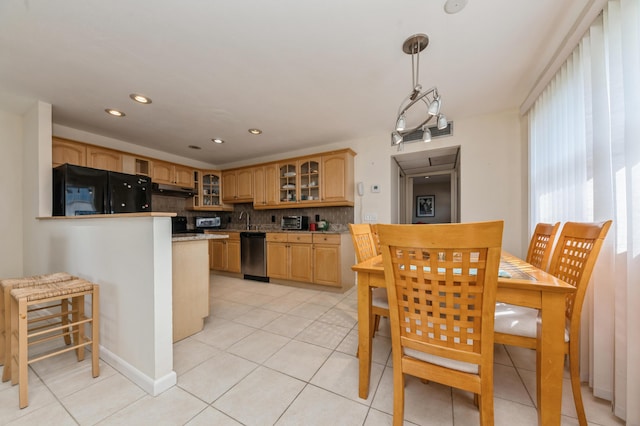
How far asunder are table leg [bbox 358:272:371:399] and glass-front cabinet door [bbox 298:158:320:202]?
8.66 ft

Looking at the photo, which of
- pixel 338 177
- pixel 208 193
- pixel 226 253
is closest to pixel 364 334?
pixel 338 177

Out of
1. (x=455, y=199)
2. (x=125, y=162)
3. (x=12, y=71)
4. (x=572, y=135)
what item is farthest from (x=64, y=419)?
(x=455, y=199)

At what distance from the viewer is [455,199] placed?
15.8 feet

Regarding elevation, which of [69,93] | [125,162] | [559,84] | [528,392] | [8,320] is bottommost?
[528,392]

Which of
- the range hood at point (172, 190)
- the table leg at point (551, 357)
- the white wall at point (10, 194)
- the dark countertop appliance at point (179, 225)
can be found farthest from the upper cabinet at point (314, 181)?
the white wall at point (10, 194)

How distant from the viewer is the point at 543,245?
1852 millimetres

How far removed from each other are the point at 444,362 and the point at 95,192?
3825 millimetres

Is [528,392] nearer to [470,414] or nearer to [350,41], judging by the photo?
[470,414]

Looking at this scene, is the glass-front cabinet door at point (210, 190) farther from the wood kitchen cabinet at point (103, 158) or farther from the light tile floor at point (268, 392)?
the light tile floor at point (268, 392)

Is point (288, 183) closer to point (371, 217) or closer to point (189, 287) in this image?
point (371, 217)

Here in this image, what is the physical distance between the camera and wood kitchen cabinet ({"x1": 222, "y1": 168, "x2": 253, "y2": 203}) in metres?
4.56

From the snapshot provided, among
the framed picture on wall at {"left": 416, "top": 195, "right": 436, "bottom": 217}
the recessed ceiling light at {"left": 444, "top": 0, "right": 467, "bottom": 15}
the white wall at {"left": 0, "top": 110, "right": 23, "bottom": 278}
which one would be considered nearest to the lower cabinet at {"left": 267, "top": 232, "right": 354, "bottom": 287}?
the recessed ceiling light at {"left": 444, "top": 0, "right": 467, "bottom": 15}

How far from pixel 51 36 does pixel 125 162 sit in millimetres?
2286

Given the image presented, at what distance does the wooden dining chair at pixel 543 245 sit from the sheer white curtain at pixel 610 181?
0.47ft
